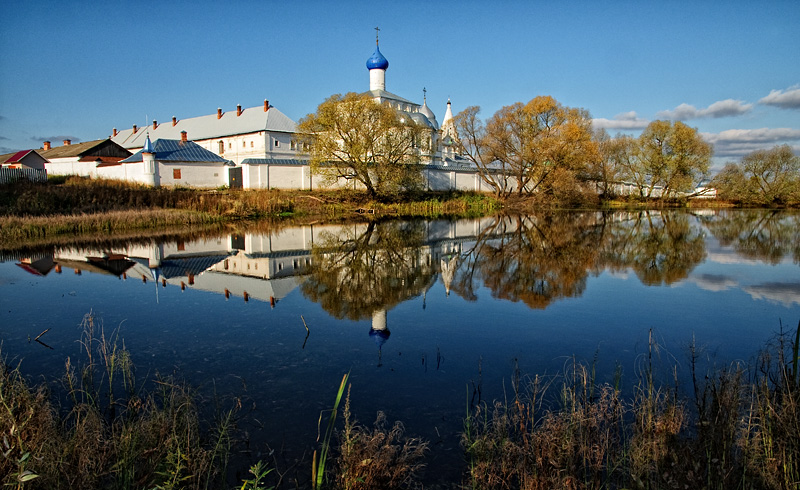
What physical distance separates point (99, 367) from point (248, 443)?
98.5 inches

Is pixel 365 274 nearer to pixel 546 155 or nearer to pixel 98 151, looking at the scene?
pixel 546 155

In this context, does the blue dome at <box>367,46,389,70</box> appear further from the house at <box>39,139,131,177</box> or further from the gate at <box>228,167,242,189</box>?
the house at <box>39,139,131,177</box>

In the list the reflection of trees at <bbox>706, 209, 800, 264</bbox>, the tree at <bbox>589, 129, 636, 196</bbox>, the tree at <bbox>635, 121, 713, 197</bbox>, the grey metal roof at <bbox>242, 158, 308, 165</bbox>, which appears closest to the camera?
the reflection of trees at <bbox>706, 209, 800, 264</bbox>

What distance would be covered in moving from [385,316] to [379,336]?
100 centimetres

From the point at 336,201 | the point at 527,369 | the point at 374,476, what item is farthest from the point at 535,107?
the point at 374,476

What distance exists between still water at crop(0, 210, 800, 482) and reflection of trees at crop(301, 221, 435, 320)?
0.07 meters

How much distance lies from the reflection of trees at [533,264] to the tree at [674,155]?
2594 centimetres

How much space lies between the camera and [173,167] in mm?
34281

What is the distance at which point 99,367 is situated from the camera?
530 centimetres

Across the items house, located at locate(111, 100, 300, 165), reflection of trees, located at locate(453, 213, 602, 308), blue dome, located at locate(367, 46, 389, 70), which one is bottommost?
reflection of trees, located at locate(453, 213, 602, 308)

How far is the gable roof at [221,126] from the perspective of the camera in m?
40.2

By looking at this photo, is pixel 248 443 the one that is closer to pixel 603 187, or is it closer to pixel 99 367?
pixel 99 367

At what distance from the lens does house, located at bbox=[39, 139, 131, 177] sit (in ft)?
129

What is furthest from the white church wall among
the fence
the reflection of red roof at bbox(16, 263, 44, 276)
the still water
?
the reflection of red roof at bbox(16, 263, 44, 276)
